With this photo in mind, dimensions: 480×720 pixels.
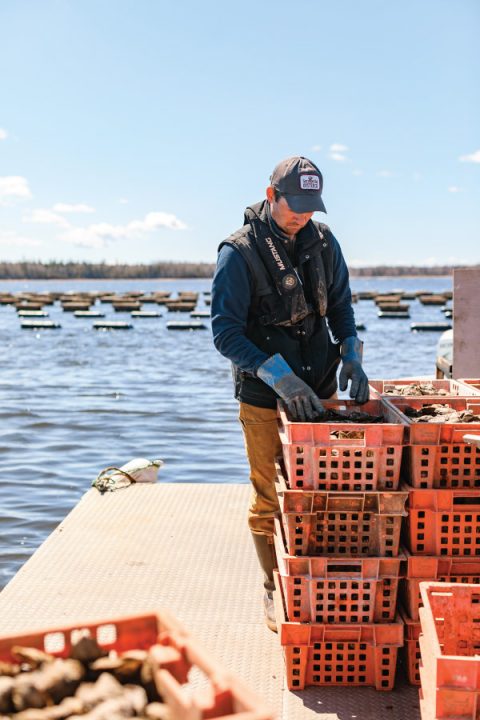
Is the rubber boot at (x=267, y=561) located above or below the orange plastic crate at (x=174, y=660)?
below

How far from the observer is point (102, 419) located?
12773mm

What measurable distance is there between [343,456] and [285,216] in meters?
1.12

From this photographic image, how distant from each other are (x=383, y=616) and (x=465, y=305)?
177 inches

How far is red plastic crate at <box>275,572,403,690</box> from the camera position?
3.35 m

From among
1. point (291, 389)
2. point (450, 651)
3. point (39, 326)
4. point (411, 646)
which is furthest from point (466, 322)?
point (39, 326)

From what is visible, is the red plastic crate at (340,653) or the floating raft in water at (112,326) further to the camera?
the floating raft in water at (112,326)

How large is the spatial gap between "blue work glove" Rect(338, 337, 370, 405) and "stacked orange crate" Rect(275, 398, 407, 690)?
16.2 inches

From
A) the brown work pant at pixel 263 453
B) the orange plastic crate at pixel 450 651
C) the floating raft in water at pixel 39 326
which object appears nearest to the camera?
the orange plastic crate at pixel 450 651

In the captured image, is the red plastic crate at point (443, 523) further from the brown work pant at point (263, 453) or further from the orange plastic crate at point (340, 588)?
the brown work pant at point (263, 453)

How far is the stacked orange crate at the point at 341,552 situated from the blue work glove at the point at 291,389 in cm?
7

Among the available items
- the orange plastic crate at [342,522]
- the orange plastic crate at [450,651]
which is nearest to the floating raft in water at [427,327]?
the orange plastic crate at [342,522]

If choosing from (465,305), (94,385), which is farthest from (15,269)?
(465,305)

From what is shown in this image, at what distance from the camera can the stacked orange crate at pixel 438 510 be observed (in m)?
3.24

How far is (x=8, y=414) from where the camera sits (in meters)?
13.4
